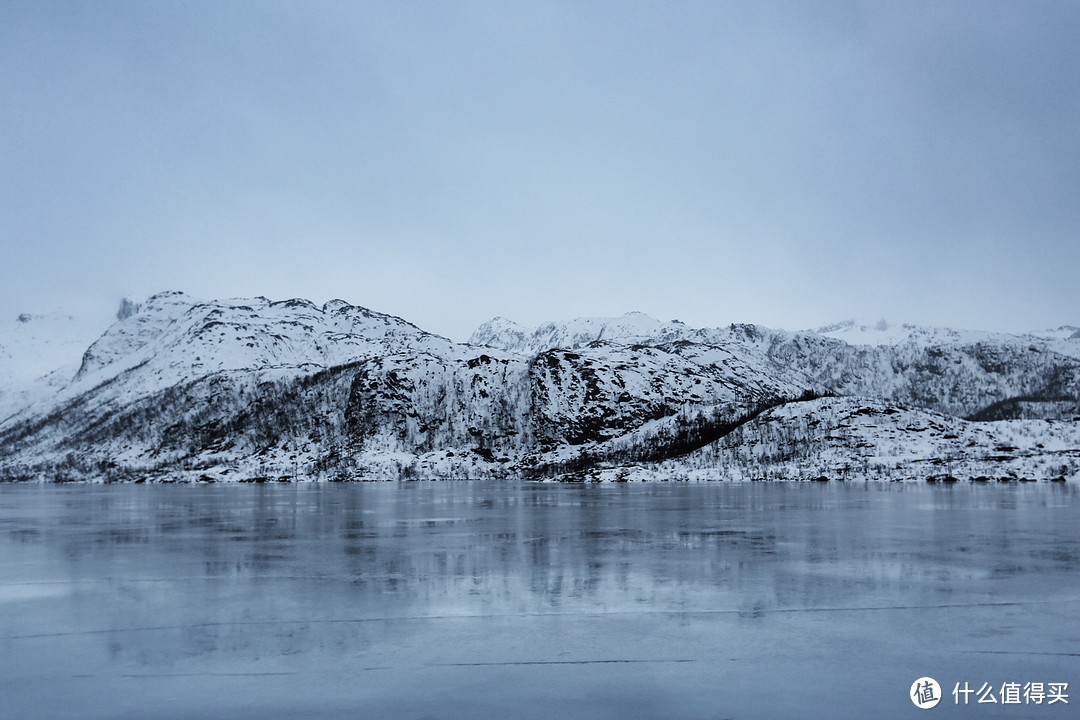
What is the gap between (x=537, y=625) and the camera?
1283 cm

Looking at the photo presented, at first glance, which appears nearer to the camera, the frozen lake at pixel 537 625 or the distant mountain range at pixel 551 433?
the frozen lake at pixel 537 625

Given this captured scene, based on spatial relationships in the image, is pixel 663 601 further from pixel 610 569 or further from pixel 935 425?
pixel 935 425

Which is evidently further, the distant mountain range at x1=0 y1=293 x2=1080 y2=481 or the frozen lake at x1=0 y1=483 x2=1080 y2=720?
the distant mountain range at x1=0 y1=293 x2=1080 y2=481

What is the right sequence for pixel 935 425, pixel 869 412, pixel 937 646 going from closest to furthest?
pixel 937 646, pixel 935 425, pixel 869 412

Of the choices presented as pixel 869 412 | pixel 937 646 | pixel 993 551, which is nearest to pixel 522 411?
pixel 869 412

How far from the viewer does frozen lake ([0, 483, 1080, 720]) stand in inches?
362

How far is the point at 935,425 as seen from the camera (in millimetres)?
101875

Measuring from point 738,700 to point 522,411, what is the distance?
15259cm

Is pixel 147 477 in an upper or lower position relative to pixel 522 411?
lower

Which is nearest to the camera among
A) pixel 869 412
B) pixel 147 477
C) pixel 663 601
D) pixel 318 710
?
pixel 318 710

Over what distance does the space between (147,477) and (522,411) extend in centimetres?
7068

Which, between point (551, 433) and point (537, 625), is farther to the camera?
point (551, 433)

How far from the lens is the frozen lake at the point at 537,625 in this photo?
30.2ft

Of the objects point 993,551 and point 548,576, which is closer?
point 548,576
